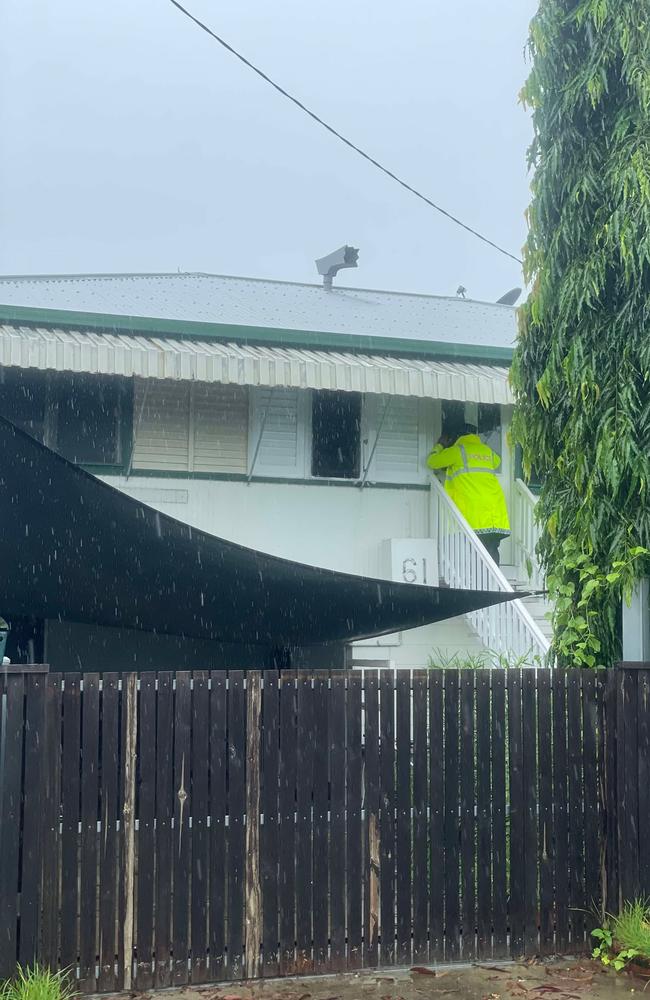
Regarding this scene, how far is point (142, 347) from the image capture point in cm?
961

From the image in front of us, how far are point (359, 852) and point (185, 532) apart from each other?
230cm

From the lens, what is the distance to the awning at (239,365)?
363 inches

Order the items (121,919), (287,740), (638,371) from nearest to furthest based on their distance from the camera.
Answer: (121,919) < (287,740) < (638,371)

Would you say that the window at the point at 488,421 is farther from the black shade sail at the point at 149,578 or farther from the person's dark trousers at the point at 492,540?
the black shade sail at the point at 149,578

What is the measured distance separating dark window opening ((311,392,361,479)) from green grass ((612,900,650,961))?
6.00 meters

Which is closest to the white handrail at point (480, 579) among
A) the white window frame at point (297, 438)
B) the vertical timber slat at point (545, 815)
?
the white window frame at point (297, 438)

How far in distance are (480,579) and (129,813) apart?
5604 mm

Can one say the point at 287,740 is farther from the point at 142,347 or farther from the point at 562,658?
the point at 142,347

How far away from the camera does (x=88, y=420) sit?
406 inches

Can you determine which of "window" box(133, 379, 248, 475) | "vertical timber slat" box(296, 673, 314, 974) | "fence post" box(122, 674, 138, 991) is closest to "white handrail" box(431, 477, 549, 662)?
"window" box(133, 379, 248, 475)

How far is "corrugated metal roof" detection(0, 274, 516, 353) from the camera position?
11180 millimetres

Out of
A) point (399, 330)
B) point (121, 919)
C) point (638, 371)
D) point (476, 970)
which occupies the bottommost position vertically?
point (476, 970)

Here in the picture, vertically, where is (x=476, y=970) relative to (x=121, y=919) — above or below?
below

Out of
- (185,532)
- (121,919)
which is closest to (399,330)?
(185,532)
